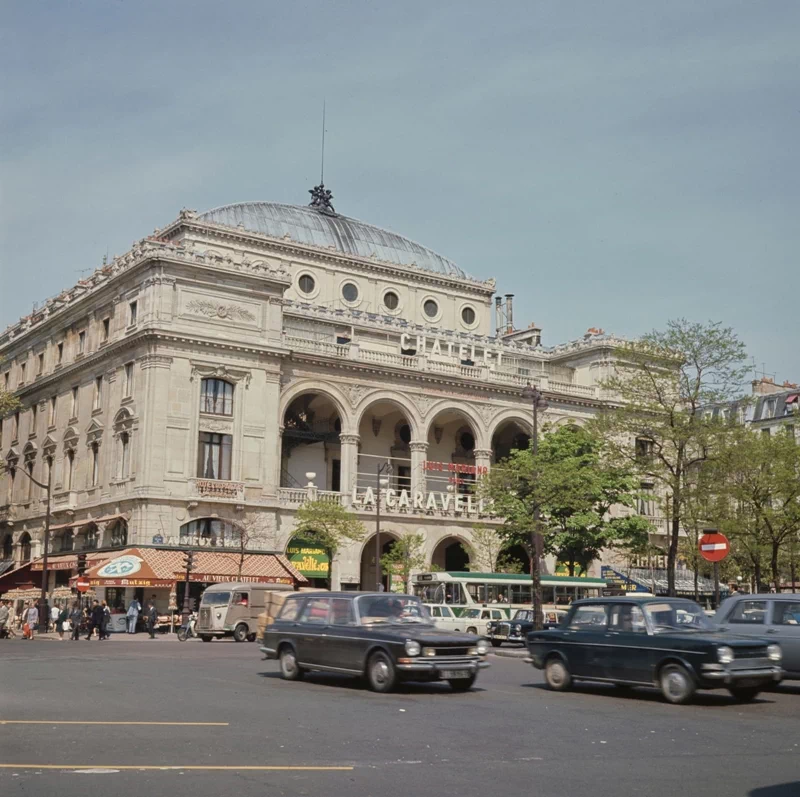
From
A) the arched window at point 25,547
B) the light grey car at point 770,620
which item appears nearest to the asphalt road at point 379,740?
the light grey car at point 770,620

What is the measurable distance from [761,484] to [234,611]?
1916 cm

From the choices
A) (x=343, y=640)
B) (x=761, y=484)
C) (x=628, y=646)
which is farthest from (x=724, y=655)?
(x=761, y=484)

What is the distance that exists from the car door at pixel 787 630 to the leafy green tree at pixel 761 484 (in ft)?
61.9

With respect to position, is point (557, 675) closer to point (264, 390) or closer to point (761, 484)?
point (761, 484)

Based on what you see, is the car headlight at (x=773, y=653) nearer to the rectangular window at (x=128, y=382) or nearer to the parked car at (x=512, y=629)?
the parked car at (x=512, y=629)

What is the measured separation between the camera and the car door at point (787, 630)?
680 inches

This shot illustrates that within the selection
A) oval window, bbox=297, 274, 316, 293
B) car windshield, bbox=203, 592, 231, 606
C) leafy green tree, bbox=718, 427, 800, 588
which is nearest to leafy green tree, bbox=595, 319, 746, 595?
leafy green tree, bbox=718, 427, 800, 588

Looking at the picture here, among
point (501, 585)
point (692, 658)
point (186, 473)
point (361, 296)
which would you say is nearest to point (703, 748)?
point (692, 658)

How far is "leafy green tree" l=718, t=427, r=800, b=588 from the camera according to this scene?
1459 inches

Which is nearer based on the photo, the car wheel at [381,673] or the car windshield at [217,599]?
the car wheel at [381,673]

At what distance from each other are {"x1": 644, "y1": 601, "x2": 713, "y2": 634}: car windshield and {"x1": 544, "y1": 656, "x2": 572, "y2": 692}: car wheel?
5.79 ft

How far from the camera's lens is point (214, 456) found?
160 feet

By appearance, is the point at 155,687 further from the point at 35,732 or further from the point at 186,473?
the point at 186,473

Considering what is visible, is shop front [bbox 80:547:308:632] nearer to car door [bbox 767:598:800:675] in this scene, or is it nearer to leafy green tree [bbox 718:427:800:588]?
leafy green tree [bbox 718:427:800:588]
